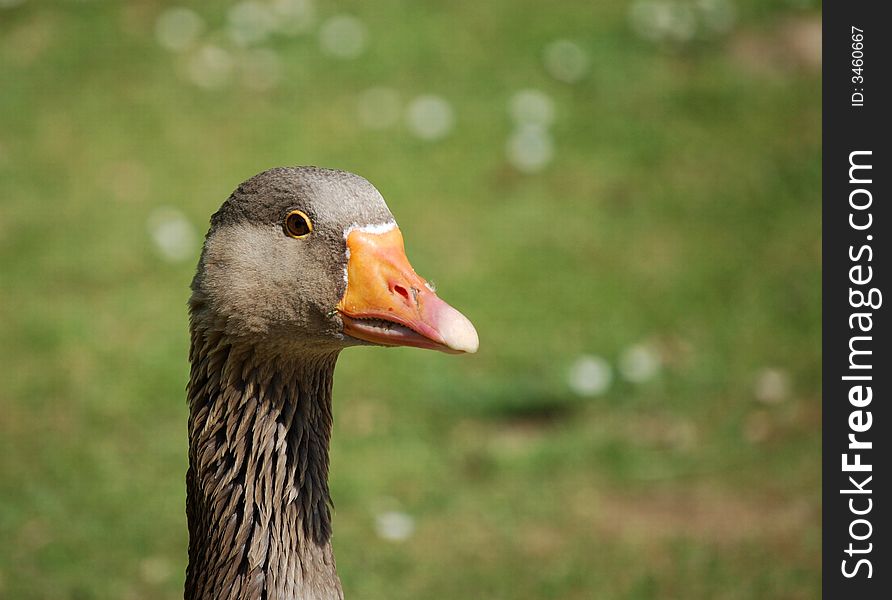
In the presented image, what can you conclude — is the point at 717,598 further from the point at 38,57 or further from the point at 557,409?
the point at 38,57

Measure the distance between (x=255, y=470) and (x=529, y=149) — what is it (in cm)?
507

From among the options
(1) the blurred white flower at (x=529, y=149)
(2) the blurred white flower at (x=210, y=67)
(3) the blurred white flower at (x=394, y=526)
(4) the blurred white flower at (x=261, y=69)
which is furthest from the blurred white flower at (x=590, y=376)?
(2) the blurred white flower at (x=210, y=67)

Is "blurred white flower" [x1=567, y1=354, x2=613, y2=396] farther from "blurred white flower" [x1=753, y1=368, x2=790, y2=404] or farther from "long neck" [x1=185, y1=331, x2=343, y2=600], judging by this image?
"long neck" [x1=185, y1=331, x2=343, y2=600]

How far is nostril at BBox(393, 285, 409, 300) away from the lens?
115 inches

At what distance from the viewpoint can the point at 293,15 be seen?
8.75 metres

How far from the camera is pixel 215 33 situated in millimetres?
8539

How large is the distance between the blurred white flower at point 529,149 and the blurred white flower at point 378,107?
902 millimetres

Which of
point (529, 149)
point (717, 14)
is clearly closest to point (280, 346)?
point (529, 149)

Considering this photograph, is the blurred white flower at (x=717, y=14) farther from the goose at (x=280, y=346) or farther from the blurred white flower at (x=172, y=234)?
the goose at (x=280, y=346)

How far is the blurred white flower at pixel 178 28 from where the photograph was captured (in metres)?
8.46

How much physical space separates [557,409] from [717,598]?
1.59 metres

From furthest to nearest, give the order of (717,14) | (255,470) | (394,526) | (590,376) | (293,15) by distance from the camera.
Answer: (717,14)
(293,15)
(590,376)
(394,526)
(255,470)

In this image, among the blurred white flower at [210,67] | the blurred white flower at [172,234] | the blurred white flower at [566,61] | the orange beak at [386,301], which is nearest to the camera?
the orange beak at [386,301]
